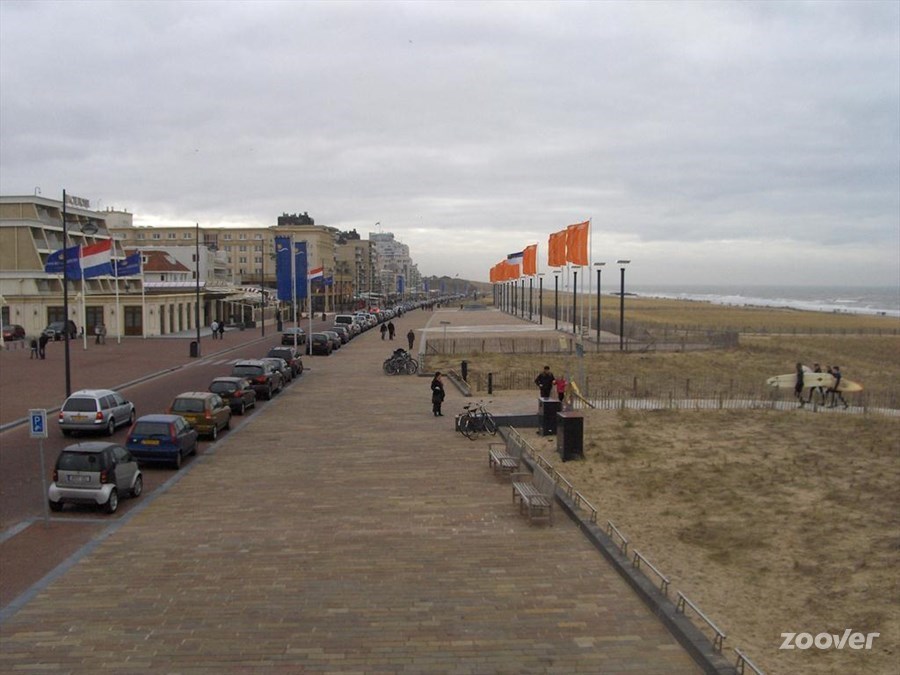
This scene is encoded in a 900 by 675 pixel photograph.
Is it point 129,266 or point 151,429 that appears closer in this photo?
point 151,429

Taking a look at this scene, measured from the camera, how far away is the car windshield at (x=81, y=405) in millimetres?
19516

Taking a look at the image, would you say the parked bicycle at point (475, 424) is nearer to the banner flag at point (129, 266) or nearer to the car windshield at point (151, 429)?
the car windshield at point (151, 429)

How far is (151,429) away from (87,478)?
11.0 feet

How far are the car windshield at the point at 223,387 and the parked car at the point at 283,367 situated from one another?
5183 mm

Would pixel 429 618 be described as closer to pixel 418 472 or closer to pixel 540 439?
pixel 418 472

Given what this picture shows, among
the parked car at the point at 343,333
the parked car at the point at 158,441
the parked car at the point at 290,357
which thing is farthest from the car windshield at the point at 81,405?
the parked car at the point at 343,333

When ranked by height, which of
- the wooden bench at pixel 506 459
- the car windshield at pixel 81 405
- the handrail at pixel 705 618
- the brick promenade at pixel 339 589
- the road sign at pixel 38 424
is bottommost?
the brick promenade at pixel 339 589

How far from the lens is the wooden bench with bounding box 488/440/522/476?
605 inches

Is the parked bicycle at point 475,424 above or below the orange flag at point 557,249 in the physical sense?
below

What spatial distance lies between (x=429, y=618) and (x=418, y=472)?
7173mm

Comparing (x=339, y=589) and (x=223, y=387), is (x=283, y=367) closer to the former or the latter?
(x=223, y=387)

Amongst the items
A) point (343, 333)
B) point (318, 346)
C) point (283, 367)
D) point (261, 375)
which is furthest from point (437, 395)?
point (343, 333)

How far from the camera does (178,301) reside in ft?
198

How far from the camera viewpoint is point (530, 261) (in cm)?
7556
